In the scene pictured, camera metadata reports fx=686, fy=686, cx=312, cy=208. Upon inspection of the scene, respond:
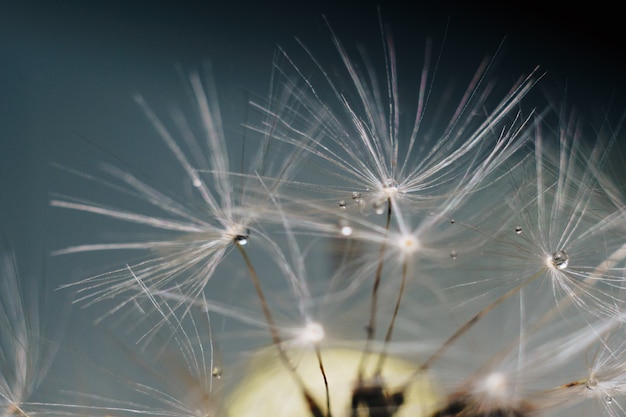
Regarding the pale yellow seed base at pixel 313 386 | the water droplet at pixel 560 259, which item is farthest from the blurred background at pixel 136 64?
the water droplet at pixel 560 259

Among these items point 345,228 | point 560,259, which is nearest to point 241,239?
point 345,228

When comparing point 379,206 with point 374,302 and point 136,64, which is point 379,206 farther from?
point 136,64

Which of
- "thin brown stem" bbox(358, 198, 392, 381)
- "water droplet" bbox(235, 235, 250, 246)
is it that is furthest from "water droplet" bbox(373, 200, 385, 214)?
"water droplet" bbox(235, 235, 250, 246)

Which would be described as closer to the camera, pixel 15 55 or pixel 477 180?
pixel 477 180

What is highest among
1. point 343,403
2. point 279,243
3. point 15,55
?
point 15,55

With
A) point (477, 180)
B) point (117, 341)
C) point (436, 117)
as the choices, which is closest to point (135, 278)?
point (117, 341)

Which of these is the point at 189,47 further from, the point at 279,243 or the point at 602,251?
the point at 602,251

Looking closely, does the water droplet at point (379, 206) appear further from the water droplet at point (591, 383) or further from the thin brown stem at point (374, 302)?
the water droplet at point (591, 383)
